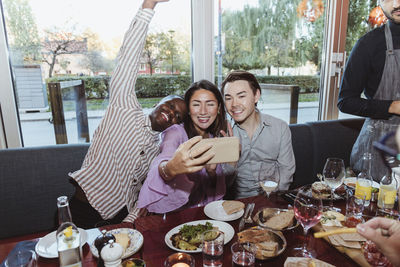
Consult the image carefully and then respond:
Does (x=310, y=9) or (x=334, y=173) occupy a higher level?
(x=310, y=9)

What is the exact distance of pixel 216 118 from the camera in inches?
74.5

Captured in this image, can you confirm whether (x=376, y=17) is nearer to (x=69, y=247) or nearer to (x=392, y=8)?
(x=392, y=8)

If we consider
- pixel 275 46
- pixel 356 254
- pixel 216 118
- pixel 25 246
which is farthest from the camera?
pixel 275 46

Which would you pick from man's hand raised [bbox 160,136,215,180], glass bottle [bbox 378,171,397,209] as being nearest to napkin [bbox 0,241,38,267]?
man's hand raised [bbox 160,136,215,180]

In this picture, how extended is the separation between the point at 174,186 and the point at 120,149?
1.29ft

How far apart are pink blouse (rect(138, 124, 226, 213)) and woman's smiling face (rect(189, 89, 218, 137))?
0.13 metres

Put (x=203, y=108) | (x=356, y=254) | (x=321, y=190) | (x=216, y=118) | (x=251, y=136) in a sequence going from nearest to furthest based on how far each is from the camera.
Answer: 1. (x=356, y=254)
2. (x=321, y=190)
3. (x=203, y=108)
4. (x=216, y=118)
5. (x=251, y=136)

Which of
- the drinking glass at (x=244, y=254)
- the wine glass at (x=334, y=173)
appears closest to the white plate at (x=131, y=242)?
the drinking glass at (x=244, y=254)

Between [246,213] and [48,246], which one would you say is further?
[246,213]

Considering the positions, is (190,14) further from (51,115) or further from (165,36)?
(51,115)

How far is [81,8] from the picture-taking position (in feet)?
7.56

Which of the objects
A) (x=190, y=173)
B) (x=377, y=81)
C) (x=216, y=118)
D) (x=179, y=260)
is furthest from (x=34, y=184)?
(x=377, y=81)

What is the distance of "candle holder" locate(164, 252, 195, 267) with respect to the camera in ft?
2.89

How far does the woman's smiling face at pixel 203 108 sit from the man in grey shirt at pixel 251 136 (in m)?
0.13
